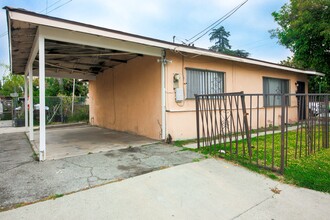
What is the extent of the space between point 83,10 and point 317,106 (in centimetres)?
995

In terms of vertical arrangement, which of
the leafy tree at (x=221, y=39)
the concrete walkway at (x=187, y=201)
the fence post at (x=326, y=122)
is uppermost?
the leafy tree at (x=221, y=39)

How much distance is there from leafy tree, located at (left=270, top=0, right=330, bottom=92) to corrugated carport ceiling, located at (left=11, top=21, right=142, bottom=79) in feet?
26.8

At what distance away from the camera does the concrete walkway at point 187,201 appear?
8.67 ft

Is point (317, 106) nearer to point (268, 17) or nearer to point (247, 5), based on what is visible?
point (247, 5)

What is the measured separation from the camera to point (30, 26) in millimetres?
4680

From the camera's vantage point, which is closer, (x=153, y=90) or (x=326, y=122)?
(x=326, y=122)

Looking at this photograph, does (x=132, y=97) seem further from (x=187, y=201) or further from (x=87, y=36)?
(x=187, y=201)

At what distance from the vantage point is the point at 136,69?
8047 mm

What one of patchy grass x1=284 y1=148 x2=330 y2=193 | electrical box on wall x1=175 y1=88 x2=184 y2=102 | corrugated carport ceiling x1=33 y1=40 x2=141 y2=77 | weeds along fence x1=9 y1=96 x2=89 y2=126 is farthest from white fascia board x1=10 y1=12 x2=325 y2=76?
weeds along fence x1=9 y1=96 x2=89 y2=126

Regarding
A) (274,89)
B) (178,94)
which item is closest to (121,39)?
(178,94)

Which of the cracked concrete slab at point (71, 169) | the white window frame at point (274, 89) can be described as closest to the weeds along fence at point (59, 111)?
the cracked concrete slab at point (71, 169)

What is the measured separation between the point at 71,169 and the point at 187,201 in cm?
244

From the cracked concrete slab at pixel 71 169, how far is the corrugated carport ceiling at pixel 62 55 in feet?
9.84

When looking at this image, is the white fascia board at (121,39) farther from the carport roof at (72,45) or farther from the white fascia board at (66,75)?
the white fascia board at (66,75)
